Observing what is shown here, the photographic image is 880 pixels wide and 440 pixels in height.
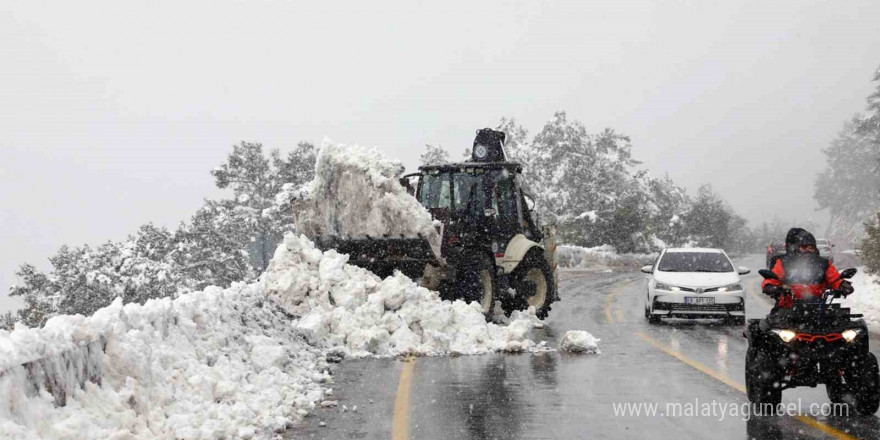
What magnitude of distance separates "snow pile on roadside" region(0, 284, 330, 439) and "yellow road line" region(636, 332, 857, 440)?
14.4ft

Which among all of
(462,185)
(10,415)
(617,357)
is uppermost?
(462,185)

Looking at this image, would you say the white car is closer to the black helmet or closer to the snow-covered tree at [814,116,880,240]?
the black helmet

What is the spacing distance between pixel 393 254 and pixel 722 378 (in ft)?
21.5

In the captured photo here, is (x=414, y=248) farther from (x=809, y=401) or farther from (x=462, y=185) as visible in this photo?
(x=809, y=401)

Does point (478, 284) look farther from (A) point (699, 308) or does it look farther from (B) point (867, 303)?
(B) point (867, 303)

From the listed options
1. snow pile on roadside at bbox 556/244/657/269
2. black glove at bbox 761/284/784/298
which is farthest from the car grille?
snow pile on roadside at bbox 556/244/657/269

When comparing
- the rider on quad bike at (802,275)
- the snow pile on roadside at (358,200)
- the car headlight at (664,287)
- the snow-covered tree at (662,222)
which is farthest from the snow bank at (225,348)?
the snow-covered tree at (662,222)

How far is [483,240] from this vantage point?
16734mm

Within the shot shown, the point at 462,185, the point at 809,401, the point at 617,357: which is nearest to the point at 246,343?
the point at 617,357

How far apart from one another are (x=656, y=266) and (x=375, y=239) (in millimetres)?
6174

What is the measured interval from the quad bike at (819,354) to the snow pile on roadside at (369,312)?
210 inches

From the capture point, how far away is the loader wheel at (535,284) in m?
16.9

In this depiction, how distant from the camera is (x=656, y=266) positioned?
18078 mm

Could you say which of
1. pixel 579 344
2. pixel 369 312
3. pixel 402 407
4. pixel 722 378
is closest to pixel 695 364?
pixel 722 378
